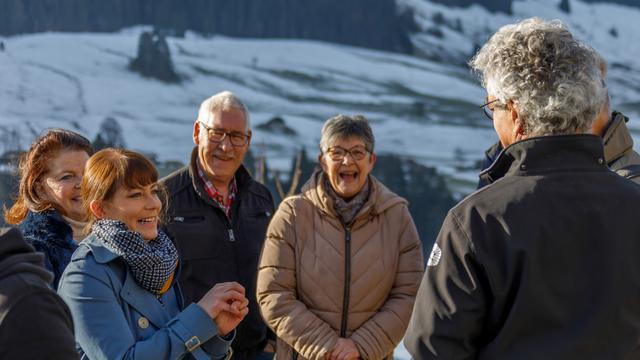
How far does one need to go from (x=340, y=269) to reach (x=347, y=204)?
236 mm

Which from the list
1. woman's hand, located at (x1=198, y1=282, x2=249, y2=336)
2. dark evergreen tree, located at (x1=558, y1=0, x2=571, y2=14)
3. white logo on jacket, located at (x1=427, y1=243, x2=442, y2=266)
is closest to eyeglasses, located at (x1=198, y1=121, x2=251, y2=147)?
woman's hand, located at (x1=198, y1=282, x2=249, y2=336)

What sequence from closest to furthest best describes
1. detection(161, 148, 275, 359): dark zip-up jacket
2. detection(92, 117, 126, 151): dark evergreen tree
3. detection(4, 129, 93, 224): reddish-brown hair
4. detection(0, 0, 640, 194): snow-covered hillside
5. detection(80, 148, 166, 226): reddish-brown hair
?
detection(80, 148, 166, 226): reddish-brown hair < detection(4, 129, 93, 224): reddish-brown hair < detection(161, 148, 275, 359): dark zip-up jacket < detection(92, 117, 126, 151): dark evergreen tree < detection(0, 0, 640, 194): snow-covered hillside

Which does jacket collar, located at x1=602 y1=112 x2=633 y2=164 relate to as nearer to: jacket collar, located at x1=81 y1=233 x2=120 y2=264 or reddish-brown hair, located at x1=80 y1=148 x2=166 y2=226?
reddish-brown hair, located at x1=80 y1=148 x2=166 y2=226

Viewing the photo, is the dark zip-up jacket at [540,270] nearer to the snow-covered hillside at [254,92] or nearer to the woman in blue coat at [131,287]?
the woman in blue coat at [131,287]

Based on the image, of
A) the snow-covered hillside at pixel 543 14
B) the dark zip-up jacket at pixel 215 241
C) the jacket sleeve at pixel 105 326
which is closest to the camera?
the jacket sleeve at pixel 105 326

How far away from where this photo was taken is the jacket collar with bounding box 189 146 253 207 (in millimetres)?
2910

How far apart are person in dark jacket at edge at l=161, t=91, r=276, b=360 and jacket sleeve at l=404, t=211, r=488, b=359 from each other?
4.70 ft

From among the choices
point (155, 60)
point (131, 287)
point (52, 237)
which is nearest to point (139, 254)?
point (131, 287)

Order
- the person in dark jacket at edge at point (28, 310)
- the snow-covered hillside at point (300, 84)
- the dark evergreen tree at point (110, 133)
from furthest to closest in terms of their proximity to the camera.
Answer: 1. the snow-covered hillside at point (300, 84)
2. the dark evergreen tree at point (110, 133)
3. the person in dark jacket at edge at point (28, 310)

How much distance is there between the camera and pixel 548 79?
4.85ft

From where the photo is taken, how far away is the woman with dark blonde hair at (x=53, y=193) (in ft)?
7.05

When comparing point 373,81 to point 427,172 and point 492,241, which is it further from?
point 492,241

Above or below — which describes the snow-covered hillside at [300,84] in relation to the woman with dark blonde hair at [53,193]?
below

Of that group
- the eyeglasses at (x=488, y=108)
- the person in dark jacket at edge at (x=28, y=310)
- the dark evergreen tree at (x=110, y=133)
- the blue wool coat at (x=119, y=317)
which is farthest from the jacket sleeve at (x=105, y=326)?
the dark evergreen tree at (x=110, y=133)
